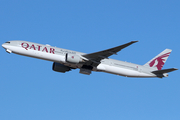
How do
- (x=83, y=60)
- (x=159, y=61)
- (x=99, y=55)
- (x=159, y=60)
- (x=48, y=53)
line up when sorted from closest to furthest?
(x=48, y=53)
(x=99, y=55)
(x=83, y=60)
(x=159, y=61)
(x=159, y=60)

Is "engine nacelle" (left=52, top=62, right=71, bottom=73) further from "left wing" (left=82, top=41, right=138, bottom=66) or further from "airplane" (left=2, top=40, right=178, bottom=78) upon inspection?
"left wing" (left=82, top=41, right=138, bottom=66)

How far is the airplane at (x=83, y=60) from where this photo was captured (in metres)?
41.5

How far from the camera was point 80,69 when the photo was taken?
44.2 metres

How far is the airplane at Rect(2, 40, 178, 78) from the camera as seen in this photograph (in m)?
41.5

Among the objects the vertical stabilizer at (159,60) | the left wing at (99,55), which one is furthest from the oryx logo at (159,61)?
the left wing at (99,55)

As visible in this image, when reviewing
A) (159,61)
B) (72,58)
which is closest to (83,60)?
(72,58)

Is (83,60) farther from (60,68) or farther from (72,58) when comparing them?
(60,68)

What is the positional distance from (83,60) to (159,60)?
1455 cm

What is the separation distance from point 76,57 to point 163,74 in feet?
47.4

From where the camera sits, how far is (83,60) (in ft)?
140

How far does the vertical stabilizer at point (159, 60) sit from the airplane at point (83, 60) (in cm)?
130

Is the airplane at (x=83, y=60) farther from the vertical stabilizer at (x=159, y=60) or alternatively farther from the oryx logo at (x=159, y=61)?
the oryx logo at (x=159, y=61)

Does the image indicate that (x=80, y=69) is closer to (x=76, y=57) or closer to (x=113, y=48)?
(x=76, y=57)

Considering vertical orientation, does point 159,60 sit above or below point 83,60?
above
